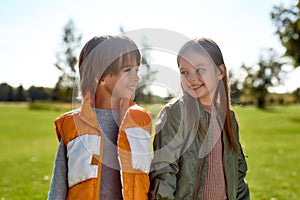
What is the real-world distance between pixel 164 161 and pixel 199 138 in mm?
304

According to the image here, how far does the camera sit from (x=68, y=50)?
39812 mm

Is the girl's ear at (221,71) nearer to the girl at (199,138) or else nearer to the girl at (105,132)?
the girl at (199,138)

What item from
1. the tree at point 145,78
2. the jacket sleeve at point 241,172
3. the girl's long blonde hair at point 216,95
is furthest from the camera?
the jacket sleeve at point 241,172

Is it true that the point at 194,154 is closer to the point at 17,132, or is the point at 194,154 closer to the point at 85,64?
the point at 85,64

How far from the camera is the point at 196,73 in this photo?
7.73ft

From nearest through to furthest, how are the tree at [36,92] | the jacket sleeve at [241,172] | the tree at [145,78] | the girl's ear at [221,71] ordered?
the tree at [145,78] → the girl's ear at [221,71] → the jacket sleeve at [241,172] → the tree at [36,92]

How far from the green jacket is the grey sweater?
0.20m

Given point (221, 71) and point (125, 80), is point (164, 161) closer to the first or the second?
point (125, 80)

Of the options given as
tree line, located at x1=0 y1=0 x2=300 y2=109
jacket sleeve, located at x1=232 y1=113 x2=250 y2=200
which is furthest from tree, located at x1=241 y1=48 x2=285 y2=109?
jacket sleeve, located at x1=232 y1=113 x2=250 y2=200

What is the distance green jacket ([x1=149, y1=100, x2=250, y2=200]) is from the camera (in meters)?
2.15

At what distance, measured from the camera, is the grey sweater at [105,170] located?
2.14 metres

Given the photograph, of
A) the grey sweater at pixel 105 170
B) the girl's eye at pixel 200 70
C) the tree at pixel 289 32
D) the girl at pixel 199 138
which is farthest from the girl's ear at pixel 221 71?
the tree at pixel 289 32

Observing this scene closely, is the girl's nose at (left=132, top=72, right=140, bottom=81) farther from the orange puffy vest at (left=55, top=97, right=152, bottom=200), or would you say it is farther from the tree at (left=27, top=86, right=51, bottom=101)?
the tree at (left=27, top=86, right=51, bottom=101)

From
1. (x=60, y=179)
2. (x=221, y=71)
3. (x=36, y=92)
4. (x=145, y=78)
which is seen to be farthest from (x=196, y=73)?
(x=36, y=92)
